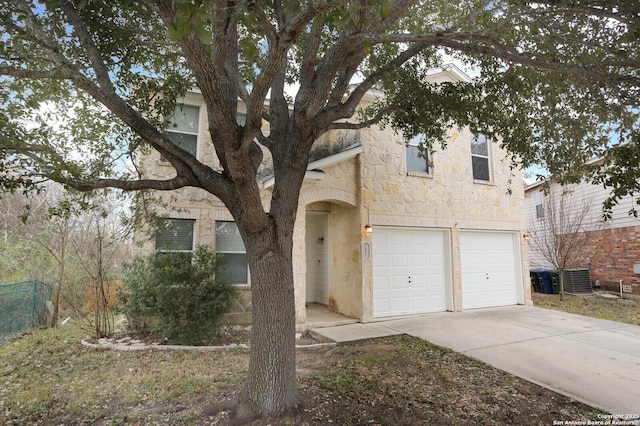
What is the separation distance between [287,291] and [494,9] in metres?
4.36

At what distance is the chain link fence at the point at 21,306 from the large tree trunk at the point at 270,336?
6489mm

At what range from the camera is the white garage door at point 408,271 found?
361 inches

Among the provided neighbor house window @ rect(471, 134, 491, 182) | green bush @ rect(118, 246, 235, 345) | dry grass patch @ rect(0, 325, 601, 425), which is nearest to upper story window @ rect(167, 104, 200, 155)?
green bush @ rect(118, 246, 235, 345)

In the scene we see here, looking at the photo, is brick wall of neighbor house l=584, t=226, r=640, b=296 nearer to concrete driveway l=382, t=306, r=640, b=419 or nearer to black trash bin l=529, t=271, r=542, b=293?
black trash bin l=529, t=271, r=542, b=293

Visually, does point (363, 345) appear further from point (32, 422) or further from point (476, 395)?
point (32, 422)

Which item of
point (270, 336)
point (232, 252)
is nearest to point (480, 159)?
point (232, 252)

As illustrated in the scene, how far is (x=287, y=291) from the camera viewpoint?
389 centimetres

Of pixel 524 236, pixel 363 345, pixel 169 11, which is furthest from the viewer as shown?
pixel 524 236

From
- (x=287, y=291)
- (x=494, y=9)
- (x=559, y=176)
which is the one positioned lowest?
(x=287, y=291)

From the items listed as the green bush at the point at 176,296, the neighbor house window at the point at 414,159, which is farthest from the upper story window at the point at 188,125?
the neighbor house window at the point at 414,159

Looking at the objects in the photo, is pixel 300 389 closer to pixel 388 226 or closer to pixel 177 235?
pixel 177 235

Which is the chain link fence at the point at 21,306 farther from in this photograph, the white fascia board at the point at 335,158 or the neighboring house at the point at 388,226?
the white fascia board at the point at 335,158

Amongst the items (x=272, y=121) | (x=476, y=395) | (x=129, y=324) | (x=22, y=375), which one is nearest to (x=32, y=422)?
(x=22, y=375)

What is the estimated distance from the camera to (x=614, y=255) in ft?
44.8
